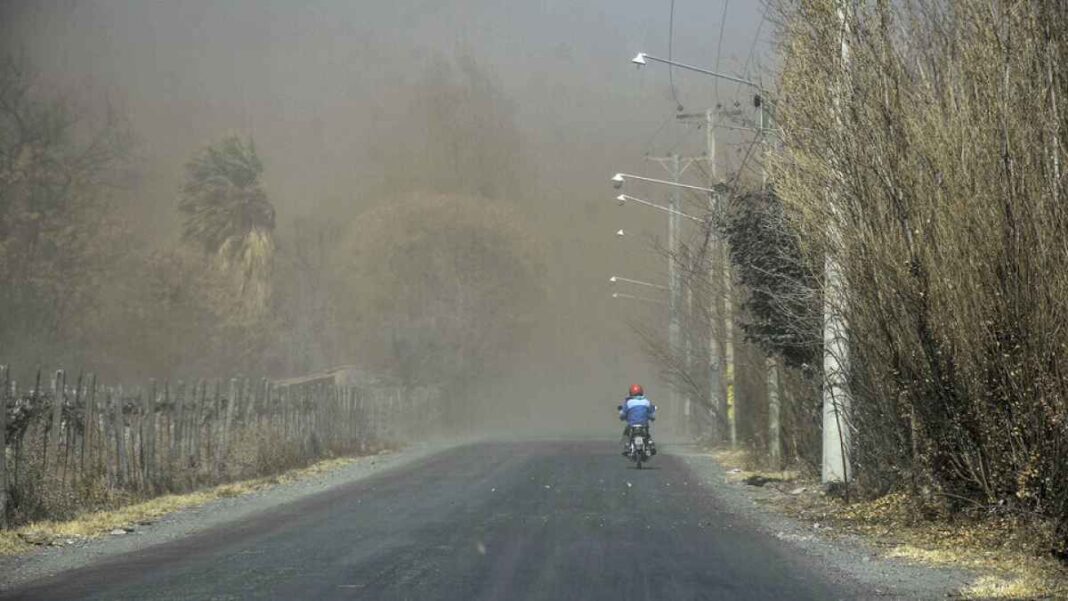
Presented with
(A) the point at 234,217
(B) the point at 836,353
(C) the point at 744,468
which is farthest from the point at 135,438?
(A) the point at 234,217

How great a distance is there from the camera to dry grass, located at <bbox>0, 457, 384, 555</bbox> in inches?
679

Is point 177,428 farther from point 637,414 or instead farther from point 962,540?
point 962,540

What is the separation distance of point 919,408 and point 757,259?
26.2 feet

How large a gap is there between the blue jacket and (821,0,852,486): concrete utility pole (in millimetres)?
11802

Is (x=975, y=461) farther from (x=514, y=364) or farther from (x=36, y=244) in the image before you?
(x=514, y=364)

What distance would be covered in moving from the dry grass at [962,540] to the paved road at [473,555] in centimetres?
124

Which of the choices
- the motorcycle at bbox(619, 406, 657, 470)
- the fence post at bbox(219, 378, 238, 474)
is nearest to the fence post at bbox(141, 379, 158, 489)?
the fence post at bbox(219, 378, 238, 474)

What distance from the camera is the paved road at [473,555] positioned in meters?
12.2

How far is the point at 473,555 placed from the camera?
14.7m

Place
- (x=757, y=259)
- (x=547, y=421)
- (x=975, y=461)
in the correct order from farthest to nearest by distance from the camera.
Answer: (x=547, y=421)
(x=757, y=259)
(x=975, y=461)

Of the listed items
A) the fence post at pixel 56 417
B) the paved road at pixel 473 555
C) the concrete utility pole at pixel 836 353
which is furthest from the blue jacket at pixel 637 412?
the fence post at pixel 56 417

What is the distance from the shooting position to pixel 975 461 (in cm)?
1595

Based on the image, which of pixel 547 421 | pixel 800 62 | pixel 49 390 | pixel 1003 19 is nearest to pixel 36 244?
pixel 49 390

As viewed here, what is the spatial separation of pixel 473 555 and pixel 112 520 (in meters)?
7.19
